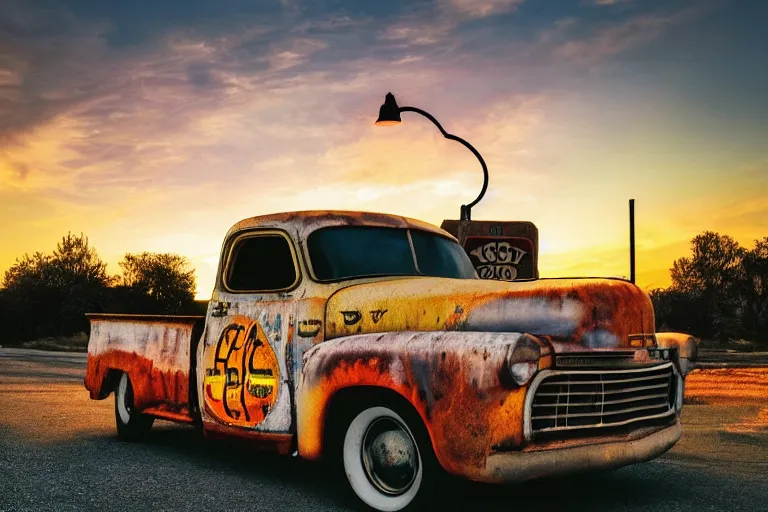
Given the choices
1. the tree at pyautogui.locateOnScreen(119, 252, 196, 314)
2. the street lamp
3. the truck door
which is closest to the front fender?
the truck door

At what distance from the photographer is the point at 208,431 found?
6.12 m

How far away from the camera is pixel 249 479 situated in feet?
19.2

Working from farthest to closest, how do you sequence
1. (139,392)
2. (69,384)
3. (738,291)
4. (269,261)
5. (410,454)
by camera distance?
(738,291) < (69,384) < (139,392) < (269,261) < (410,454)

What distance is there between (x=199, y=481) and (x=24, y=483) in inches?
46.8

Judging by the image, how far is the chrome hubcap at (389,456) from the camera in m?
4.56

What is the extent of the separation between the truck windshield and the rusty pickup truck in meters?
0.01

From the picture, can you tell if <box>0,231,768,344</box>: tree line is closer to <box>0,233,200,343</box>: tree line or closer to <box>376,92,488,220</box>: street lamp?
<box>0,233,200,343</box>: tree line

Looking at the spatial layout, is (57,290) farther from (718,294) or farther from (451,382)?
(451,382)

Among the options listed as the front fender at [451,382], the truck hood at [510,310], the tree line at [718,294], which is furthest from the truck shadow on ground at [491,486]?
the tree line at [718,294]

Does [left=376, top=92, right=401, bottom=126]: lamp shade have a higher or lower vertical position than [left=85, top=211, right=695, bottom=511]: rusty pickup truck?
higher

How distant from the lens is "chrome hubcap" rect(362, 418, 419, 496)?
4559 millimetres

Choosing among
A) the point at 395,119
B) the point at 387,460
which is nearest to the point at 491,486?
the point at 387,460

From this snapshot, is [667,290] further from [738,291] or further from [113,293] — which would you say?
[113,293]

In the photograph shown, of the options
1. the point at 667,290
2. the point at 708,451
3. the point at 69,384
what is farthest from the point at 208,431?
the point at 667,290
